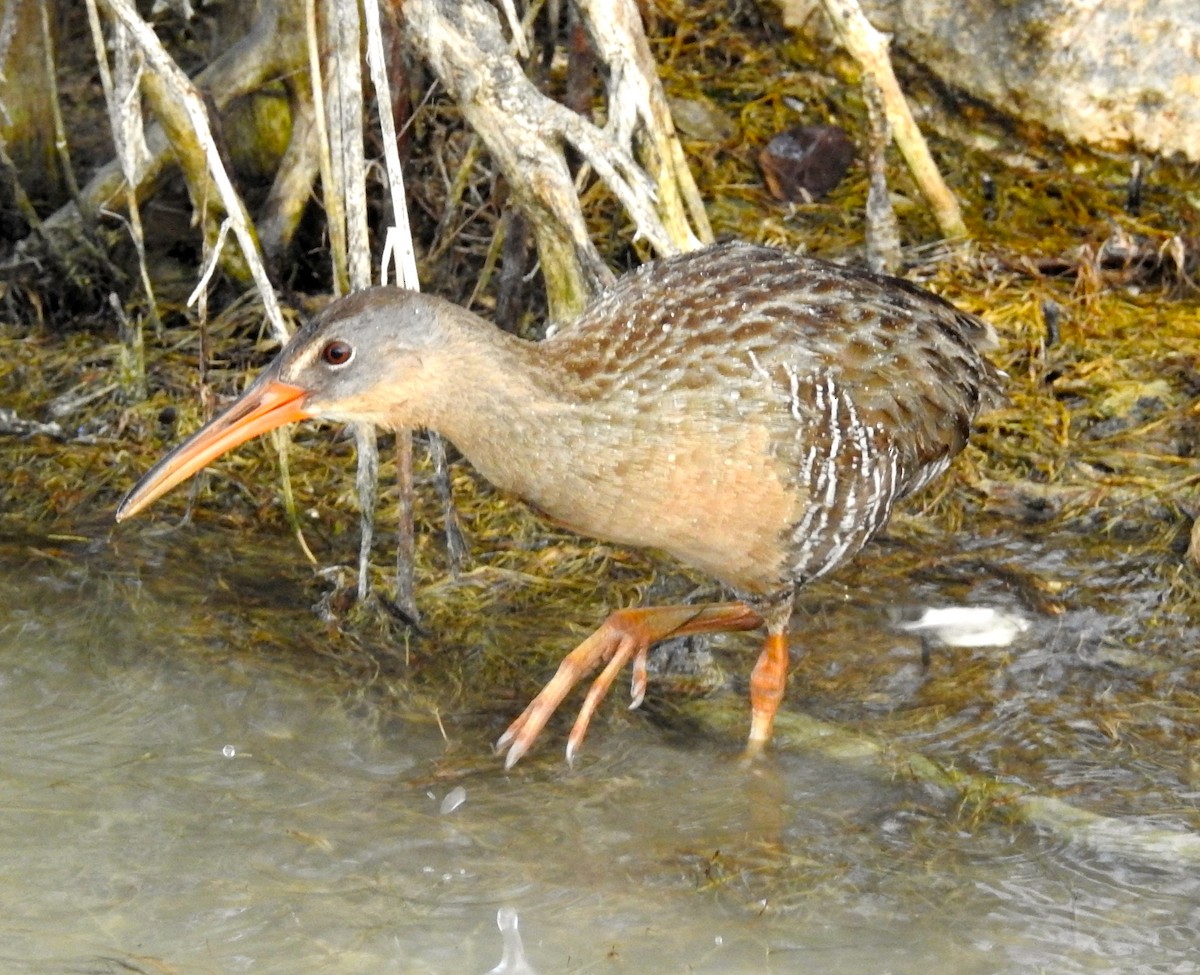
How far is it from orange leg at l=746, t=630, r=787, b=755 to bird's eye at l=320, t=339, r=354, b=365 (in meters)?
1.17

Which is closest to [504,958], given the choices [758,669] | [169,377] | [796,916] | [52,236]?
[796,916]

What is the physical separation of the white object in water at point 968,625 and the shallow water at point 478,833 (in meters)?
0.05

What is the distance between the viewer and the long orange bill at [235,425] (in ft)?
11.2

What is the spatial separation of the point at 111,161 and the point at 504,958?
338cm

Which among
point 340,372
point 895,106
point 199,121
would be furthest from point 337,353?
point 895,106

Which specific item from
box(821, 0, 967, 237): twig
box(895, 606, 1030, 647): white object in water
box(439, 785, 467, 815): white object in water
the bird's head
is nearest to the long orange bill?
the bird's head

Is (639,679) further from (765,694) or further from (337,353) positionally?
→ (337,353)

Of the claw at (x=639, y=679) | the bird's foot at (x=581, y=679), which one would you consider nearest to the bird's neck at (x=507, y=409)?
the bird's foot at (x=581, y=679)

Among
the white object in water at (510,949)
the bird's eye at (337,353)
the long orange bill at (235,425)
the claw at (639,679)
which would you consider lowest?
the white object in water at (510,949)

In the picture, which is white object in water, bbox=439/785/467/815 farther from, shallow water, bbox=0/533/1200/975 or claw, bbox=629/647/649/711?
claw, bbox=629/647/649/711

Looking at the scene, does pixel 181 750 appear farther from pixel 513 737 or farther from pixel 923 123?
pixel 923 123

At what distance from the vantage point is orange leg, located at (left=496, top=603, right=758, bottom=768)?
12.6 ft

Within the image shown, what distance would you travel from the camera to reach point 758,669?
3.93 metres

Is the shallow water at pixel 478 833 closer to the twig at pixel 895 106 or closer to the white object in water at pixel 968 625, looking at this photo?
the white object in water at pixel 968 625
